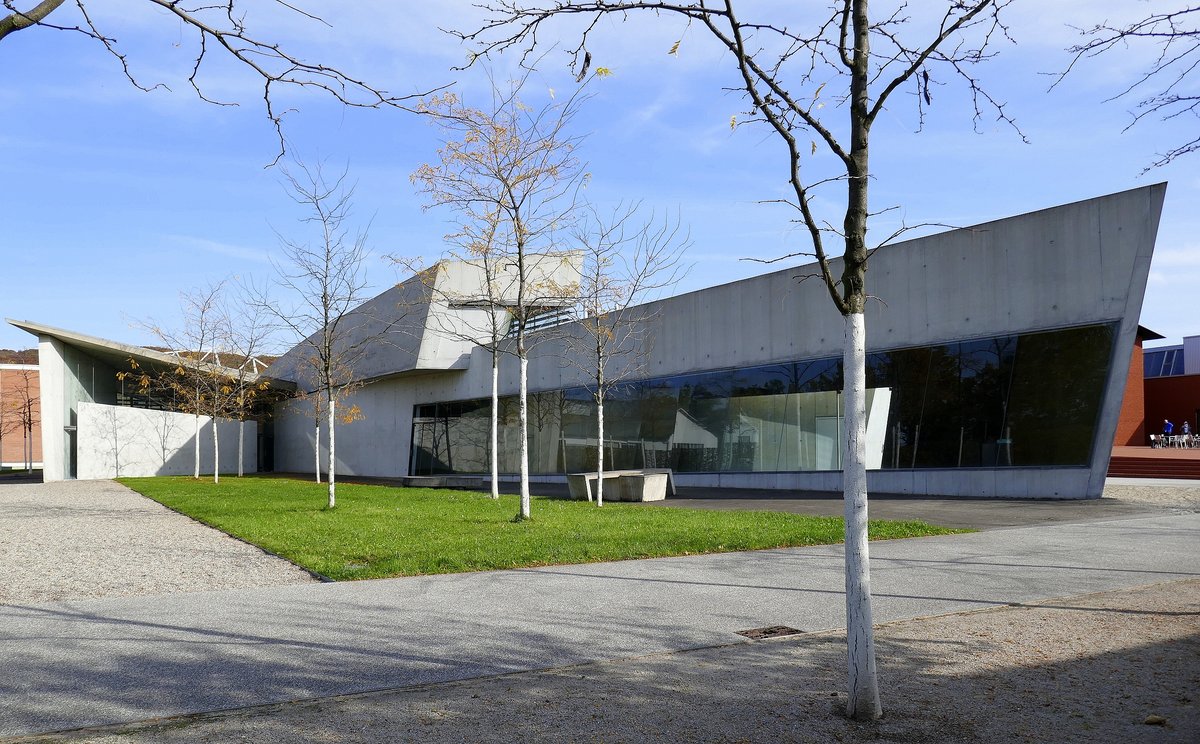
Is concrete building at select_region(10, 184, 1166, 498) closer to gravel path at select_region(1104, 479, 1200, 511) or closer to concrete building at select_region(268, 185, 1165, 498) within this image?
concrete building at select_region(268, 185, 1165, 498)

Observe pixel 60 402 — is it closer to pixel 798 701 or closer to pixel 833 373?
pixel 833 373

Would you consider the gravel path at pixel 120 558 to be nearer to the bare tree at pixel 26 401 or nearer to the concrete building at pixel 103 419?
the concrete building at pixel 103 419

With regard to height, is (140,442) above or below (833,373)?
below

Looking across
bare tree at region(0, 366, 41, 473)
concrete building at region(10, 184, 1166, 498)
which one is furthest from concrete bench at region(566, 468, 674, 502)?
bare tree at region(0, 366, 41, 473)

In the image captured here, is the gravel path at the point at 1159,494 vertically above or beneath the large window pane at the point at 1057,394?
beneath

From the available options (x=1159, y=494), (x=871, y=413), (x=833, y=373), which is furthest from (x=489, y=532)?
(x=1159, y=494)

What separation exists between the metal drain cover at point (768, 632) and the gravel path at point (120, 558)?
Answer: 17.0 ft

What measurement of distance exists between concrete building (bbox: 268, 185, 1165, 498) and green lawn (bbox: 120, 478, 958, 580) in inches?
164

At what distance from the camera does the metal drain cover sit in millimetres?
6990

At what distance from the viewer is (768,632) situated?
281 inches

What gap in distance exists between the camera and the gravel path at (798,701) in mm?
4656

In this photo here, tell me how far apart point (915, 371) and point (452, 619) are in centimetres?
1722

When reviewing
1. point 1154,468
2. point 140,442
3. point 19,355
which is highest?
point 19,355

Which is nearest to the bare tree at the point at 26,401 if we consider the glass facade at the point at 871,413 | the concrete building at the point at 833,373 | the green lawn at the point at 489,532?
the concrete building at the point at 833,373
